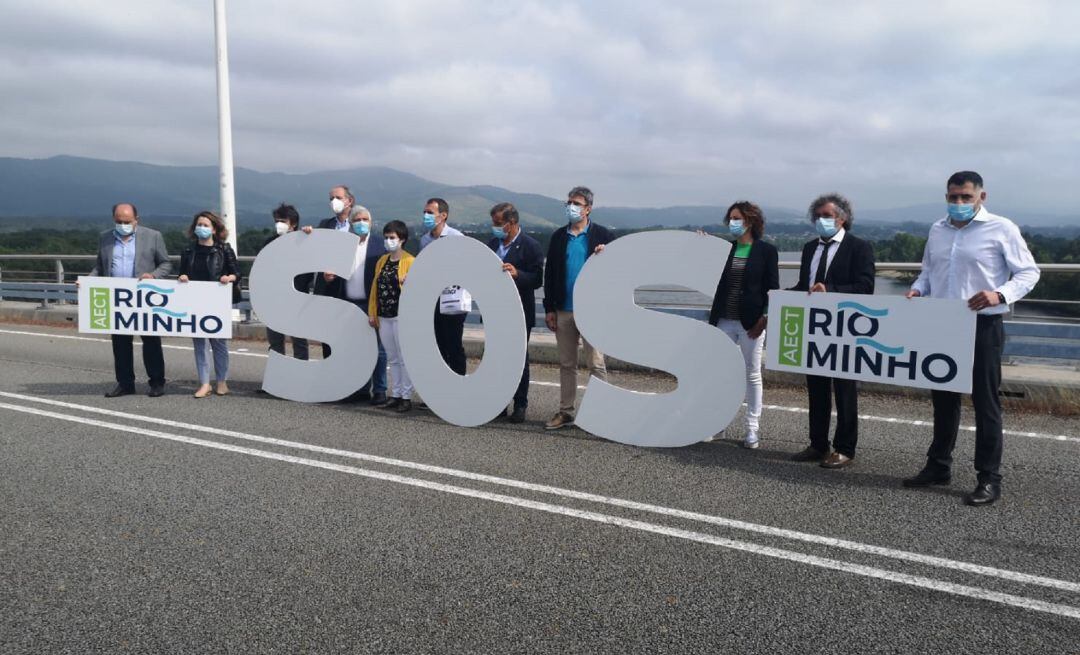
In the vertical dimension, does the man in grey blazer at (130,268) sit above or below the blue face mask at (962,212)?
below

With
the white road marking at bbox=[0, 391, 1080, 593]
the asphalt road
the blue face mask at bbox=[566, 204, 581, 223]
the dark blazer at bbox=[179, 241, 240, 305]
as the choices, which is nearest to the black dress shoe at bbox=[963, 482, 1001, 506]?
the asphalt road

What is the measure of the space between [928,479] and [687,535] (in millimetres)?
1937

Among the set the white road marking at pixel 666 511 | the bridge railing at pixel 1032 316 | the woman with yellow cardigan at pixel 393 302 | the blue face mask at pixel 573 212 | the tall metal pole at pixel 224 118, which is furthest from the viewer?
the tall metal pole at pixel 224 118

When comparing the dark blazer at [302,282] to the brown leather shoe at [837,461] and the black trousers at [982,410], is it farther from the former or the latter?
the black trousers at [982,410]

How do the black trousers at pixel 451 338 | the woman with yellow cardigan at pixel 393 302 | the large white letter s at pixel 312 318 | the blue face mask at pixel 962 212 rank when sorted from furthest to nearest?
the large white letter s at pixel 312 318
the woman with yellow cardigan at pixel 393 302
the black trousers at pixel 451 338
the blue face mask at pixel 962 212

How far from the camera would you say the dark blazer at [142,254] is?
865 cm

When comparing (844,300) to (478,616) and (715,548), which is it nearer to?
(715,548)

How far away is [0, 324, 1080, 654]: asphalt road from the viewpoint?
11.0 feet

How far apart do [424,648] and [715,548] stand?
173cm

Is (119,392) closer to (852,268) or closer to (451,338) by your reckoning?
(451,338)

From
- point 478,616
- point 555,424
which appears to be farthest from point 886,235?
point 478,616

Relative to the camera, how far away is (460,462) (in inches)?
233

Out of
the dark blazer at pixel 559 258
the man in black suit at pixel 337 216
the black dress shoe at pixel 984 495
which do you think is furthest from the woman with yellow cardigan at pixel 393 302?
the black dress shoe at pixel 984 495

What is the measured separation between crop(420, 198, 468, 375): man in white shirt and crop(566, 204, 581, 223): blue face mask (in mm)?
1329
